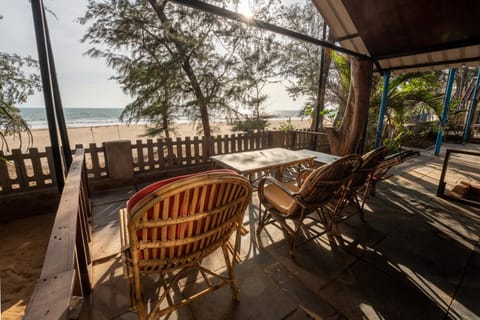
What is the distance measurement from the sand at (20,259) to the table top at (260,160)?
224cm

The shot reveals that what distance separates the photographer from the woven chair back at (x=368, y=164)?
2316 millimetres

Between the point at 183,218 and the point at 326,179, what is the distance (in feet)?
4.29

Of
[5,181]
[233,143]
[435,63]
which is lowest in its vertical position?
[5,181]

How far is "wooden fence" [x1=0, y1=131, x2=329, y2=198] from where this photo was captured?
3.18 metres

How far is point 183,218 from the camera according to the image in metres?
1.11

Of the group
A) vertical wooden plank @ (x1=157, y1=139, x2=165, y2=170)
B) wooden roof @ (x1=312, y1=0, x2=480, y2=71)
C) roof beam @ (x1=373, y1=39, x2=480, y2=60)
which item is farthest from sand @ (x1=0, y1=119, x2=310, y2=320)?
roof beam @ (x1=373, y1=39, x2=480, y2=60)

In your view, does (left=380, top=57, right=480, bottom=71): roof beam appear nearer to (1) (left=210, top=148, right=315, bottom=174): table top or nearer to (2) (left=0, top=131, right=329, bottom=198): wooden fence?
(2) (left=0, top=131, right=329, bottom=198): wooden fence

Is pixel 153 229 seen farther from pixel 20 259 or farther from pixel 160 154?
pixel 160 154

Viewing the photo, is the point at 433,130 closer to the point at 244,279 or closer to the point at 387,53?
the point at 387,53

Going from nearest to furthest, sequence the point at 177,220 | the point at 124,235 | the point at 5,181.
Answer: the point at 177,220 < the point at 124,235 < the point at 5,181

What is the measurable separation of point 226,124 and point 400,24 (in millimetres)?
4276

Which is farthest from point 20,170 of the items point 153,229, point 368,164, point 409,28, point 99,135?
point 99,135

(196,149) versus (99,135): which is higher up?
(196,149)

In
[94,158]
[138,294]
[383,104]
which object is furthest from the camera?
[383,104]
